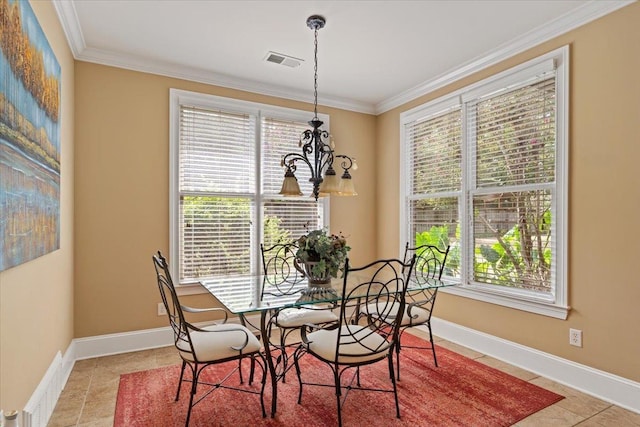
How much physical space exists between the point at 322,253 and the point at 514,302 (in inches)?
69.5

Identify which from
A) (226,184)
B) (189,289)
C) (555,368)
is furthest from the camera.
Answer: (226,184)

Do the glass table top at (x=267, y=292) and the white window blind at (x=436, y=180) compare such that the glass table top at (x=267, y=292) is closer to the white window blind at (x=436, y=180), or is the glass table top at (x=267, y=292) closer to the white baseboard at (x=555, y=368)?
the white baseboard at (x=555, y=368)

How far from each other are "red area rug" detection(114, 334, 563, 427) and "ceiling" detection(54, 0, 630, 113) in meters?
2.69

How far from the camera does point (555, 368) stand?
2.80 meters

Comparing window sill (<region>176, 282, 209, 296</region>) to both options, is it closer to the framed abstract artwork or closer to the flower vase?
the framed abstract artwork

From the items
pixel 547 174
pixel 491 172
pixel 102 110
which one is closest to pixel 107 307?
pixel 102 110

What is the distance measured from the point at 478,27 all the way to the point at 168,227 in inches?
127

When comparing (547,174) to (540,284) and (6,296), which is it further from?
(6,296)

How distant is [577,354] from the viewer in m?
2.69

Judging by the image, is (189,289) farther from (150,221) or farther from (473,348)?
(473,348)

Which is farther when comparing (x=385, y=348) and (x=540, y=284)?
(x=540, y=284)

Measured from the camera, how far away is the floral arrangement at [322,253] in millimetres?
2627

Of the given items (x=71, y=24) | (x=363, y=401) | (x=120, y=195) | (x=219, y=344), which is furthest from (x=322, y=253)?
(x=71, y=24)

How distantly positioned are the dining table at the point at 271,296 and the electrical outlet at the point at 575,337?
1008mm
